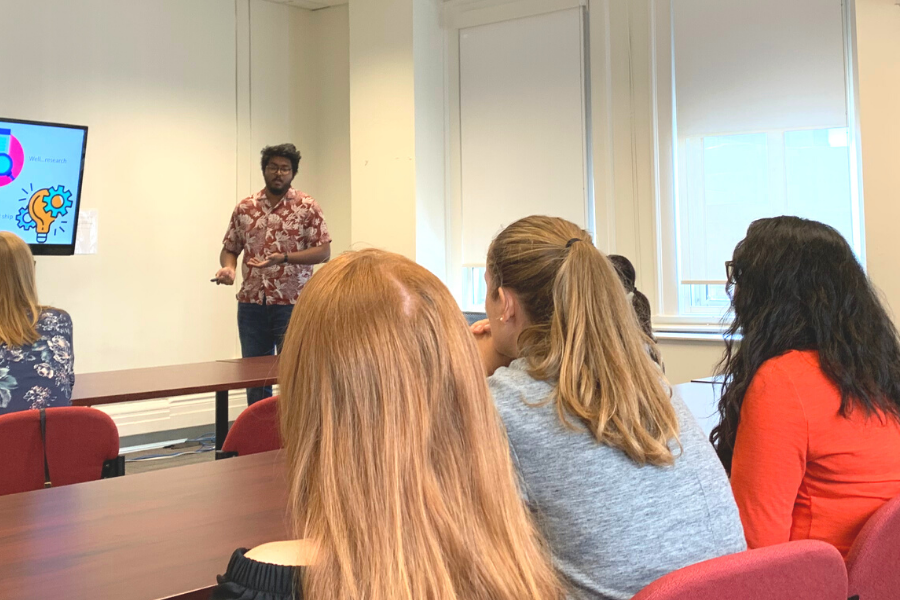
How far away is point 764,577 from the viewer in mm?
967

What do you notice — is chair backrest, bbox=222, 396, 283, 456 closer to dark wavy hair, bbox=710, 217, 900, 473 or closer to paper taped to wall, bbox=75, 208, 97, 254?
dark wavy hair, bbox=710, 217, 900, 473

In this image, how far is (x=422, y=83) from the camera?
530 centimetres

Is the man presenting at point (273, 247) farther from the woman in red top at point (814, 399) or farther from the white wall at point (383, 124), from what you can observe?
the woman in red top at point (814, 399)

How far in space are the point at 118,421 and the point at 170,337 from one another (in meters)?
0.67

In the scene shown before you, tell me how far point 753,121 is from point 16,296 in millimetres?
3552

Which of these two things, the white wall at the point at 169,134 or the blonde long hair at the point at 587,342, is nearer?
the blonde long hair at the point at 587,342

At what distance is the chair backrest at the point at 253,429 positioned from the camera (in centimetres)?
222

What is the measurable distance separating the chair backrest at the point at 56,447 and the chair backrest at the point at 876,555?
1.82 meters

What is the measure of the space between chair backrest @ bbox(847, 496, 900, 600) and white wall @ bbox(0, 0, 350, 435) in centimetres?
458

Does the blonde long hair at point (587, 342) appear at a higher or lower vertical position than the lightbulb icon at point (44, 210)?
lower

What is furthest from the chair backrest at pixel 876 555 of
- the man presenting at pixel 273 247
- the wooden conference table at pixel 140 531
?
the man presenting at pixel 273 247

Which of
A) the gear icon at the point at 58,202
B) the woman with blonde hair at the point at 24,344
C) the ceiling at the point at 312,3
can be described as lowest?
the woman with blonde hair at the point at 24,344

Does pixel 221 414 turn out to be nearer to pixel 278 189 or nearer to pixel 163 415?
pixel 278 189

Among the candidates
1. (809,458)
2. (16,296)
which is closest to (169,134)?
(16,296)
